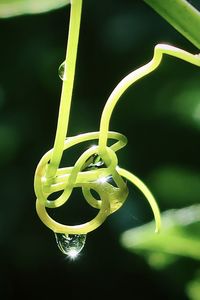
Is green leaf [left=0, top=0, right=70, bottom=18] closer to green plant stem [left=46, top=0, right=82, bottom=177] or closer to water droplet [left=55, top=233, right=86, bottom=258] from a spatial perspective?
green plant stem [left=46, top=0, right=82, bottom=177]

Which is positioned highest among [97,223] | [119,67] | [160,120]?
[119,67]

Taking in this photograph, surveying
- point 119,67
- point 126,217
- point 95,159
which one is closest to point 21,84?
point 119,67

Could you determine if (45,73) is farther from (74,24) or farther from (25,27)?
(74,24)

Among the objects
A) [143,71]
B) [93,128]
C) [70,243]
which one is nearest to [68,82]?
[143,71]

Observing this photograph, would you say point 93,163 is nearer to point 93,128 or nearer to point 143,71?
point 143,71

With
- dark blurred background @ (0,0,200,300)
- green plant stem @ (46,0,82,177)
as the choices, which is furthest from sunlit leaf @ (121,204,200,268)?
dark blurred background @ (0,0,200,300)

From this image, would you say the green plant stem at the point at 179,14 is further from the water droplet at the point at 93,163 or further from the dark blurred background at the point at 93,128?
the dark blurred background at the point at 93,128
